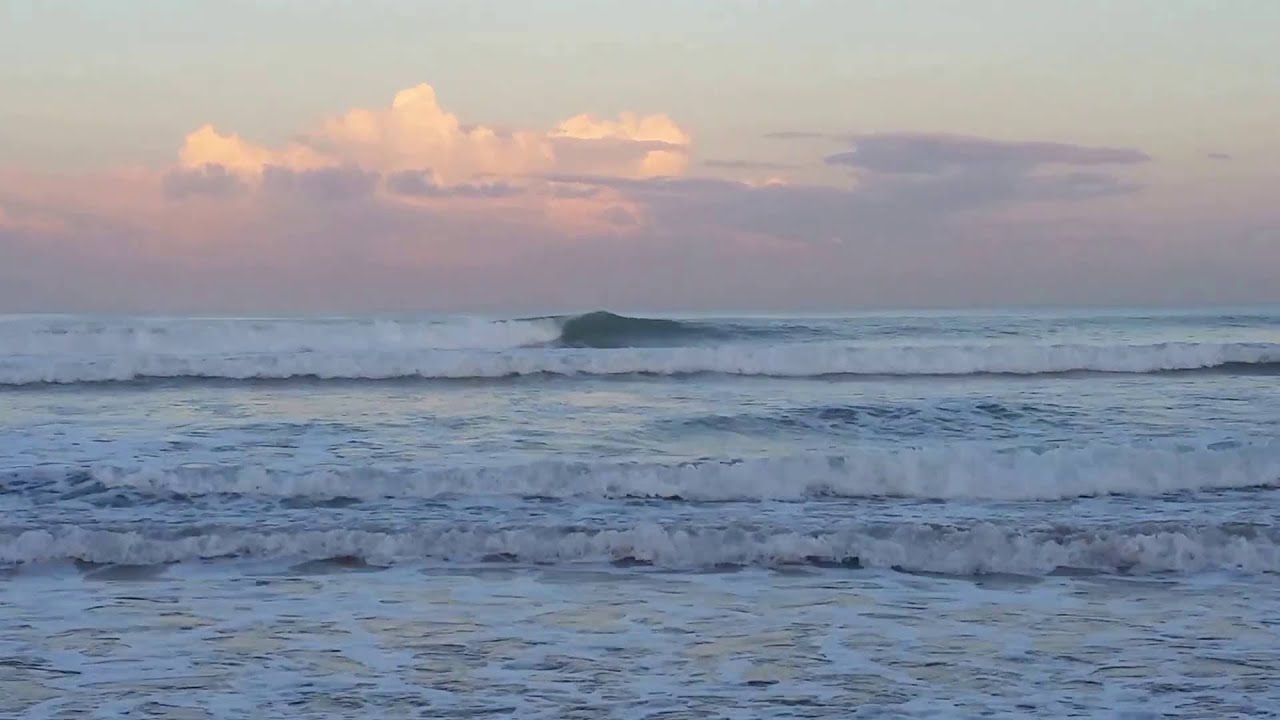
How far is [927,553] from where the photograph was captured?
7020 mm


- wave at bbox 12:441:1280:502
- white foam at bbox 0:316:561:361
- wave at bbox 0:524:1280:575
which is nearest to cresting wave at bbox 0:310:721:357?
Result: white foam at bbox 0:316:561:361

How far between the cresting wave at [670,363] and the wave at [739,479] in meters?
10.1

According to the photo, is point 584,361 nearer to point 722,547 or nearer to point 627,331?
point 627,331

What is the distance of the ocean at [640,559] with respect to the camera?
478 cm

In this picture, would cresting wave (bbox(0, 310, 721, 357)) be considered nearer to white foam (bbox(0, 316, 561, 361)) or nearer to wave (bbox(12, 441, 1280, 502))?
white foam (bbox(0, 316, 561, 361))

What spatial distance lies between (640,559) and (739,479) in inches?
87.9

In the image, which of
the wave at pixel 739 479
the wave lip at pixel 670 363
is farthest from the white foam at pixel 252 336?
the wave at pixel 739 479

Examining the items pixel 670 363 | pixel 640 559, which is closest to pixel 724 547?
pixel 640 559

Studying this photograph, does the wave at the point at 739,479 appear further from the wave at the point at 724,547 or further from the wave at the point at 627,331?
the wave at the point at 627,331

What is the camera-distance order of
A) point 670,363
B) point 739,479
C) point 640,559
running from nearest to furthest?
1. point 640,559
2. point 739,479
3. point 670,363

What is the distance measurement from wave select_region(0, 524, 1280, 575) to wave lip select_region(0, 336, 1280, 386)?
12.4 meters

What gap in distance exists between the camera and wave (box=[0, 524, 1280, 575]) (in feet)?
22.7

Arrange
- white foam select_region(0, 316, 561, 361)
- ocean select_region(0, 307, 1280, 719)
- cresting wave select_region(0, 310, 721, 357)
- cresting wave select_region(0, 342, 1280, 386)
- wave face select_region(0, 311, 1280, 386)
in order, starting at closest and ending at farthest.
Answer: ocean select_region(0, 307, 1280, 719)
cresting wave select_region(0, 342, 1280, 386)
wave face select_region(0, 311, 1280, 386)
white foam select_region(0, 316, 561, 361)
cresting wave select_region(0, 310, 721, 357)

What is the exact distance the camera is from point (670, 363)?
20203mm
